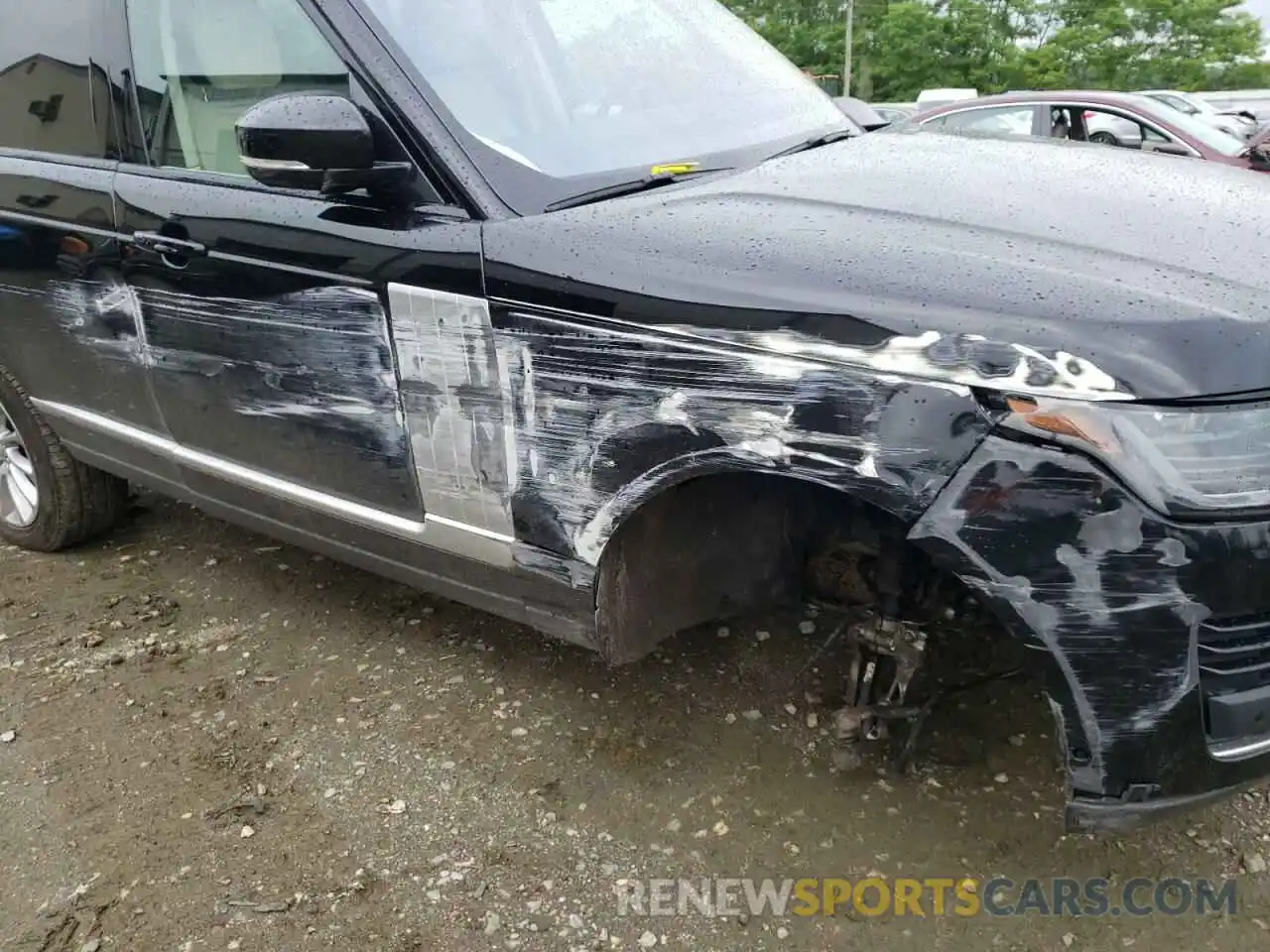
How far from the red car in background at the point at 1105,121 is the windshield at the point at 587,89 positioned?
585 cm

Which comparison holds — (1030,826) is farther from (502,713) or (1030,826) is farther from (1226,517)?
(502,713)

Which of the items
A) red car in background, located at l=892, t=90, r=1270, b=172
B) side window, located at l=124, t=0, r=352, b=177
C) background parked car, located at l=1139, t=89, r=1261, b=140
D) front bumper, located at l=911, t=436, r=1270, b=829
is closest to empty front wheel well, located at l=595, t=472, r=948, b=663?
front bumper, located at l=911, t=436, r=1270, b=829

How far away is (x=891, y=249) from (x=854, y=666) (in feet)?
3.22

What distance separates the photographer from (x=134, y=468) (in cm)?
304

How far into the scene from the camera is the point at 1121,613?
1.56m

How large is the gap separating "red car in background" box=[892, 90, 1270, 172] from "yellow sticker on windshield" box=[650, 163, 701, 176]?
6.39m

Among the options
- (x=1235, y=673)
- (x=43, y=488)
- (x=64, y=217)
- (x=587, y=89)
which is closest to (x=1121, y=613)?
(x=1235, y=673)

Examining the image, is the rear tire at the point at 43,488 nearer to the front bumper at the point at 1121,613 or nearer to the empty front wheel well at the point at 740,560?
the empty front wheel well at the point at 740,560

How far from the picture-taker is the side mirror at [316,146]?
201 centimetres

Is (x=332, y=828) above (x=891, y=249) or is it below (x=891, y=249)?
below

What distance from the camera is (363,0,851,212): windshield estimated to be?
7.00 feet

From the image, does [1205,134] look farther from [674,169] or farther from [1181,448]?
[1181,448]

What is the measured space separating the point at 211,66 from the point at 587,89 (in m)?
0.95

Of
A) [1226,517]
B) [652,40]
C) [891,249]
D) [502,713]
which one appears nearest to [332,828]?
[502,713]
